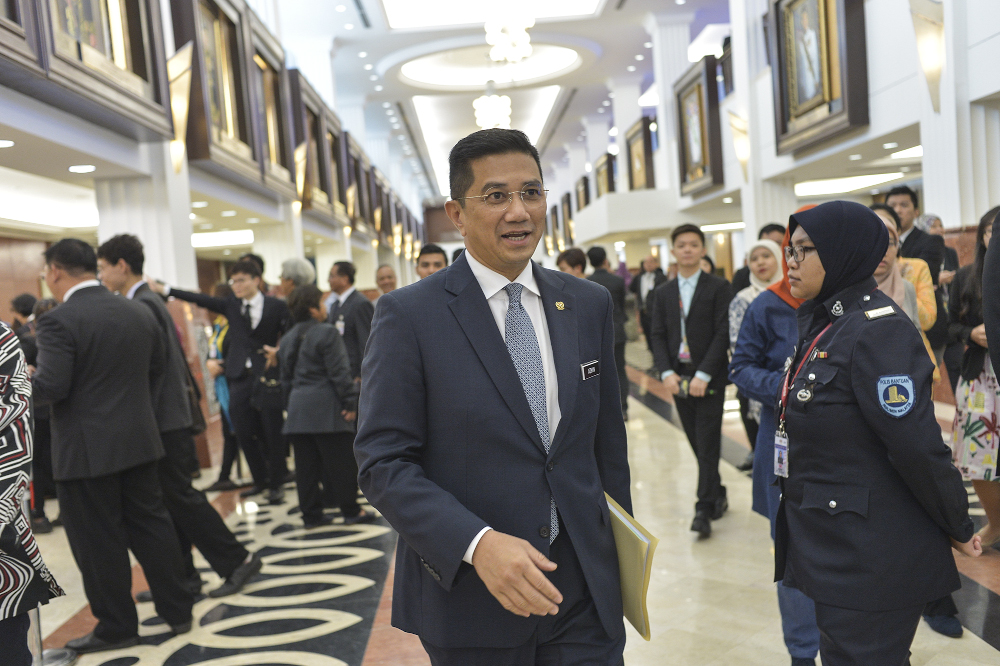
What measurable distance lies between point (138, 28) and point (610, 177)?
642 inches

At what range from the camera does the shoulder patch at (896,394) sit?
1.79 m

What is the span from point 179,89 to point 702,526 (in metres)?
5.93

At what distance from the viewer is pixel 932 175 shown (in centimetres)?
789

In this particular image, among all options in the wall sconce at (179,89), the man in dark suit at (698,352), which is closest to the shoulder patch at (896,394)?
the man in dark suit at (698,352)

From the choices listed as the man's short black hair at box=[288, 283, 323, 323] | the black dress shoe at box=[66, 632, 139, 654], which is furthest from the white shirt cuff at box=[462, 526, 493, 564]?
the man's short black hair at box=[288, 283, 323, 323]

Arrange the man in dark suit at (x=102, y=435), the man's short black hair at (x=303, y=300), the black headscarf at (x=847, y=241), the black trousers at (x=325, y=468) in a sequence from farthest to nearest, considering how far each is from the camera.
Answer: the man's short black hair at (x=303, y=300) < the black trousers at (x=325, y=468) < the man in dark suit at (x=102, y=435) < the black headscarf at (x=847, y=241)

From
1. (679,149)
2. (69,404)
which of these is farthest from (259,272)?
(679,149)

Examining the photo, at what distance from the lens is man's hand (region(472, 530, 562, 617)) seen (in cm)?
128

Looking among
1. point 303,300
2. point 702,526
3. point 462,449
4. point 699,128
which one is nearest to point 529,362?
point 462,449

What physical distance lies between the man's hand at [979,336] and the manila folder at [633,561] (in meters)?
2.60

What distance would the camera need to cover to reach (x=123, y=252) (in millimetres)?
4215

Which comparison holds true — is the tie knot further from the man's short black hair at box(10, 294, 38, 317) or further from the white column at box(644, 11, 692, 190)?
the white column at box(644, 11, 692, 190)

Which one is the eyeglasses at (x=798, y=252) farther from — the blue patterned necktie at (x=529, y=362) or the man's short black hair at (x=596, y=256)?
the man's short black hair at (x=596, y=256)

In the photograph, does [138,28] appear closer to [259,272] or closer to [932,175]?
[259,272]
